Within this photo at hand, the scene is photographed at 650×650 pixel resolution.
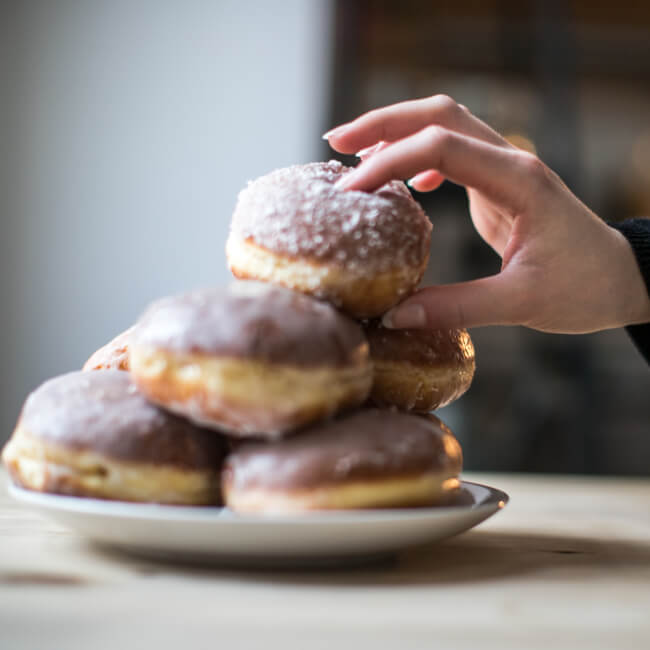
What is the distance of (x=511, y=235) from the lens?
0.85 m

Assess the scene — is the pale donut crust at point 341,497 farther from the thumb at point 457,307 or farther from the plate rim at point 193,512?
the thumb at point 457,307

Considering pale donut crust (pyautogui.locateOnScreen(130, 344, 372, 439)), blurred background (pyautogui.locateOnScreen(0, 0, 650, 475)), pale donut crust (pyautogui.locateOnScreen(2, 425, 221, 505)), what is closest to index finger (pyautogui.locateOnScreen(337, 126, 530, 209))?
pale donut crust (pyautogui.locateOnScreen(130, 344, 372, 439))

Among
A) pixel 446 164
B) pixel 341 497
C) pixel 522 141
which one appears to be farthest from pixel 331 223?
pixel 522 141

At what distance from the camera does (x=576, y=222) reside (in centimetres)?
86

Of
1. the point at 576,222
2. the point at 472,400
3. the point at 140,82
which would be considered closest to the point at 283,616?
the point at 576,222

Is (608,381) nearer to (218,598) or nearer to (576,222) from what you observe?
(576,222)

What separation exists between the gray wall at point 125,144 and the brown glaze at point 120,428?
2144 millimetres

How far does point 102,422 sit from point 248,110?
2.43 meters

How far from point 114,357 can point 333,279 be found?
0.93 ft

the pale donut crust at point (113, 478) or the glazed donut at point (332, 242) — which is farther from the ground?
the glazed donut at point (332, 242)

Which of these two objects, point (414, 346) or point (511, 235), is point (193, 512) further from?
point (511, 235)

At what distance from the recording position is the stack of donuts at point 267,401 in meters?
0.57

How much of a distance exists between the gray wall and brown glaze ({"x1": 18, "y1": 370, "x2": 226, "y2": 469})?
7.04 ft

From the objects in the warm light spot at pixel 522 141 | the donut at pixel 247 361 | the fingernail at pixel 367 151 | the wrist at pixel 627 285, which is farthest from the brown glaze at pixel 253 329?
the warm light spot at pixel 522 141
